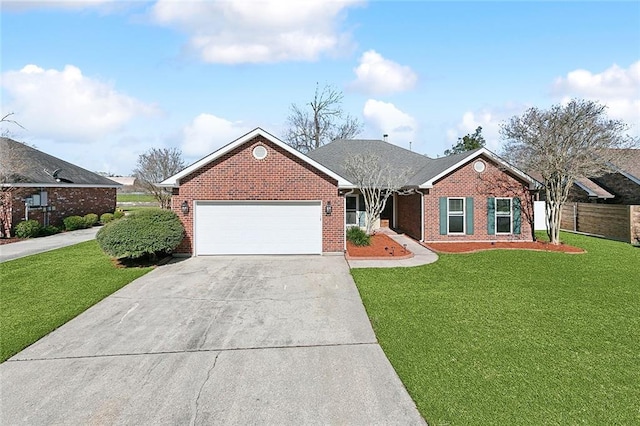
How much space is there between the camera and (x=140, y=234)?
10.7m

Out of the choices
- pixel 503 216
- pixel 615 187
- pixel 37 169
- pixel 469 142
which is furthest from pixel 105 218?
pixel 469 142

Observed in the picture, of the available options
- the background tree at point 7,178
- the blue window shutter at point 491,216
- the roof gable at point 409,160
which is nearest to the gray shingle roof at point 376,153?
the roof gable at point 409,160

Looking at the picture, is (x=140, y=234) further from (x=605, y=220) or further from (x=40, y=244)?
(x=605, y=220)

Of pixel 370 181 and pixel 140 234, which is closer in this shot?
pixel 140 234

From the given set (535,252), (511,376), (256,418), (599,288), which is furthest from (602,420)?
(535,252)

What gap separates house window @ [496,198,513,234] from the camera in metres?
15.8

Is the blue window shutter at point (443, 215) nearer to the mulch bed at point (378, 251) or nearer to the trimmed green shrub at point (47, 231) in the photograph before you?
the mulch bed at point (378, 251)

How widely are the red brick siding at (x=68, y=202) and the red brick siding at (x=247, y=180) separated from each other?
40.5ft

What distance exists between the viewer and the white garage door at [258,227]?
12.9 metres

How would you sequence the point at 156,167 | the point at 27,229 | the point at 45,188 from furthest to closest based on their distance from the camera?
the point at 156,167 < the point at 45,188 < the point at 27,229

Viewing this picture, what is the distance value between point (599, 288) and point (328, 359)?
7.45 metres

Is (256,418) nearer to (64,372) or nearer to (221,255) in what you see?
(64,372)

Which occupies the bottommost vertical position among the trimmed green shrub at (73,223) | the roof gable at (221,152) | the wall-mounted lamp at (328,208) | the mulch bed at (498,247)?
the mulch bed at (498,247)

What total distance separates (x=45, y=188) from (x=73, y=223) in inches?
96.8
